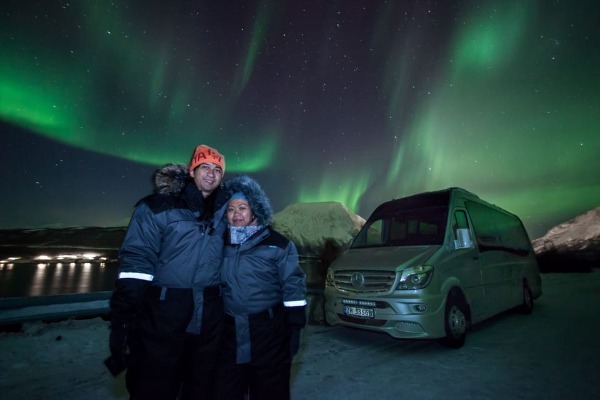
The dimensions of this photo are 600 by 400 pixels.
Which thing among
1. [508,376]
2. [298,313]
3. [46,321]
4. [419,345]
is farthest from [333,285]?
[46,321]

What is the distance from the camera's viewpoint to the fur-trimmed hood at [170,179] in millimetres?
2531

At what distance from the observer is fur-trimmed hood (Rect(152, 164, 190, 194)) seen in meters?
2.53

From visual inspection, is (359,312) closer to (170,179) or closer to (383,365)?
(383,365)

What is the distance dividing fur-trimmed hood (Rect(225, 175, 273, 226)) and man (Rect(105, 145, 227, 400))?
0.93 ft

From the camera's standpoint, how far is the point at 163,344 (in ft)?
7.14

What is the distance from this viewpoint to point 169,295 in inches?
89.0

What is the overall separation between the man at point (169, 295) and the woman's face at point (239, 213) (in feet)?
0.38

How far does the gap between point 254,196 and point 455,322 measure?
4.15m

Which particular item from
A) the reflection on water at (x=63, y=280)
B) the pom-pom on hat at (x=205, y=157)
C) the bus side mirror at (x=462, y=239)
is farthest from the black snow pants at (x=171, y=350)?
the reflection on water at (x=63, y=280)

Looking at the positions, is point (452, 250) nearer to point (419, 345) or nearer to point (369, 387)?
point (419, 345)

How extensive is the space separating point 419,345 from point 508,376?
1.57 metres

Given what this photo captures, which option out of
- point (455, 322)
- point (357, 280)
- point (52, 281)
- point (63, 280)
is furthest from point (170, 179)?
point (63, 280)

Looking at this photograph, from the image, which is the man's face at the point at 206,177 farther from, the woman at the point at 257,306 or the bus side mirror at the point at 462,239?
the bus side mirror at the point at 462,239

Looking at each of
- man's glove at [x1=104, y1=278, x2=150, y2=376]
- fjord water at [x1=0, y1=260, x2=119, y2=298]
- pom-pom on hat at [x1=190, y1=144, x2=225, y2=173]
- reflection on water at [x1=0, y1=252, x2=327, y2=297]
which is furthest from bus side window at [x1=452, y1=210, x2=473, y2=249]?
fjord water at [x1=0, y1=260, x2=119, y2=298]
